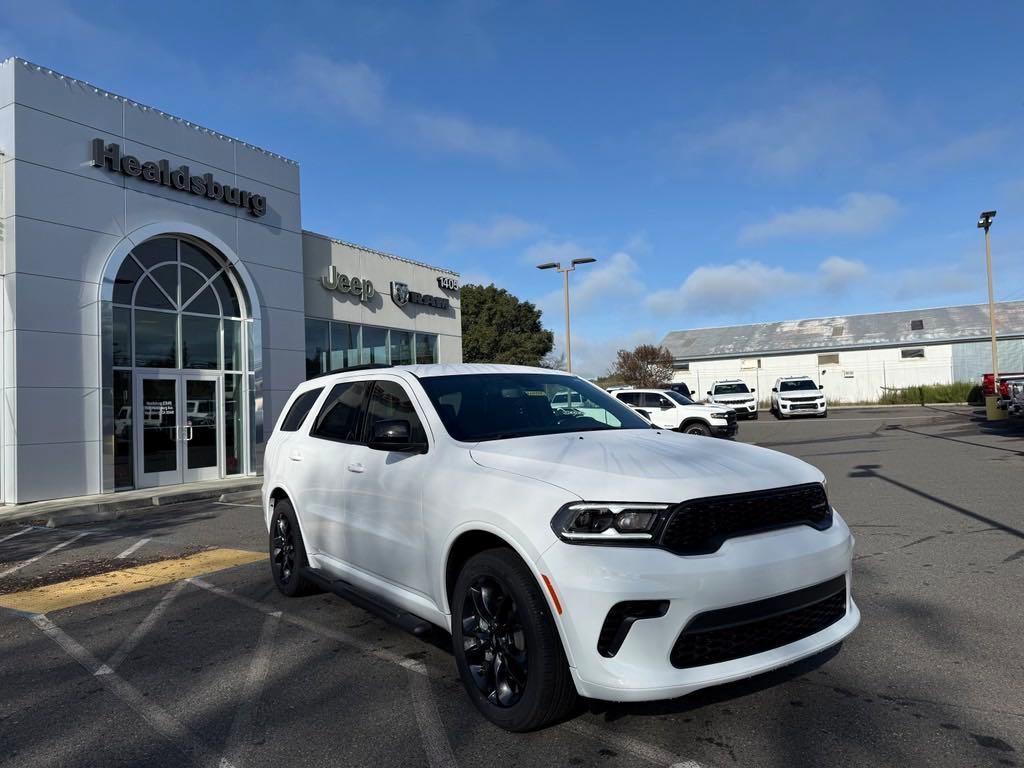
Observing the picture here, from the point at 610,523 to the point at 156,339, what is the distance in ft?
46.7

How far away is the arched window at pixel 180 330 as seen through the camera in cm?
1406

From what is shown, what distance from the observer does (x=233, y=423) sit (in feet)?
54.0

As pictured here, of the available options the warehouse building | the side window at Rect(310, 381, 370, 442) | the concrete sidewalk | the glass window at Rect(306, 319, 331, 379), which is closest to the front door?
the concrete sidewalk

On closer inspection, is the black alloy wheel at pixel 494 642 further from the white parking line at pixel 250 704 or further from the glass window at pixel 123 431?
the glass window at pixel 123 431

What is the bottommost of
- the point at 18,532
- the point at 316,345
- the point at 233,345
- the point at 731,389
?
the point at 18,532

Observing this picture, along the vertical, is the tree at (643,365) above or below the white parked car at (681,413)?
above

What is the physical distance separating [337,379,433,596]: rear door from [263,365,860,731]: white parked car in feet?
0.05

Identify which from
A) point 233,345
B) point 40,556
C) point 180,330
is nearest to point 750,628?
point 40,556

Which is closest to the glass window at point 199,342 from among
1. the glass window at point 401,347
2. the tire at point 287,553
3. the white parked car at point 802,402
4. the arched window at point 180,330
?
the arched window at point 180,330

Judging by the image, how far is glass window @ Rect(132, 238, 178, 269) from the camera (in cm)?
1455

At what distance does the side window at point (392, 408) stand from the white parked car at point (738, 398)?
2834 centimetres

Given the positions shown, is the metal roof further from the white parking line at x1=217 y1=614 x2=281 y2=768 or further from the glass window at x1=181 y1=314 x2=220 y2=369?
the white parking line at x1=217 y1=614 x2=281 y2=768

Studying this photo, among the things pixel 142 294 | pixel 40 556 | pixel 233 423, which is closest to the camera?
pixel 40 556

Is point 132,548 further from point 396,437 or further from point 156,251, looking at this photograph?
point 156,251
